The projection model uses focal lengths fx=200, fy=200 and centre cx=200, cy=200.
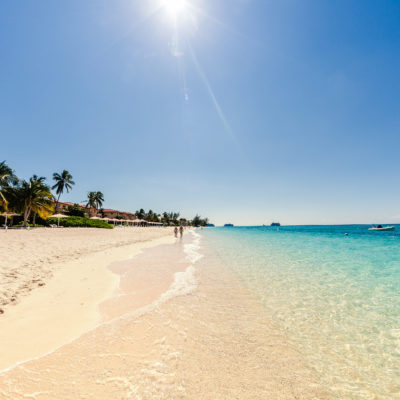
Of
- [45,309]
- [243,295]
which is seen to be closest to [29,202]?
[45,309]

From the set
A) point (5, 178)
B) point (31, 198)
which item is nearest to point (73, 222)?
point (31, 198)

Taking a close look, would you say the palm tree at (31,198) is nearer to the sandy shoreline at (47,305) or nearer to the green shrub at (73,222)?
the green shrub at (73,222)

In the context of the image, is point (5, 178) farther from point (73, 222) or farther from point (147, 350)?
point (147, 350)

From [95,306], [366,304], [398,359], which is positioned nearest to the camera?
[398,359]

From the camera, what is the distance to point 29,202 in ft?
117

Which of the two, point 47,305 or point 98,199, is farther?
point 98,199

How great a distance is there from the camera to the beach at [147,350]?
8.47 ft

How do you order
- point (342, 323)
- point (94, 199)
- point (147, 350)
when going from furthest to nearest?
point (94, 199)
point (342, 323)
point (147, 350)

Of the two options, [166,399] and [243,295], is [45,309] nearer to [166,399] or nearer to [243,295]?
[166,399]

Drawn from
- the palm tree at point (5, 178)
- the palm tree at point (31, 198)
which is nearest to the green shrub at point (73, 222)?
the palm tree at point (31, 198)

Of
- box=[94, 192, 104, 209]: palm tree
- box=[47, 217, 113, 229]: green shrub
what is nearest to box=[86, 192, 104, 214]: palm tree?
box=[94, 192, 104, 209]: palm tree

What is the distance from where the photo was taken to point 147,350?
3.38 meters

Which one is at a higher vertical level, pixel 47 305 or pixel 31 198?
pixel 31 198

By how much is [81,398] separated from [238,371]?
2.12 metres
